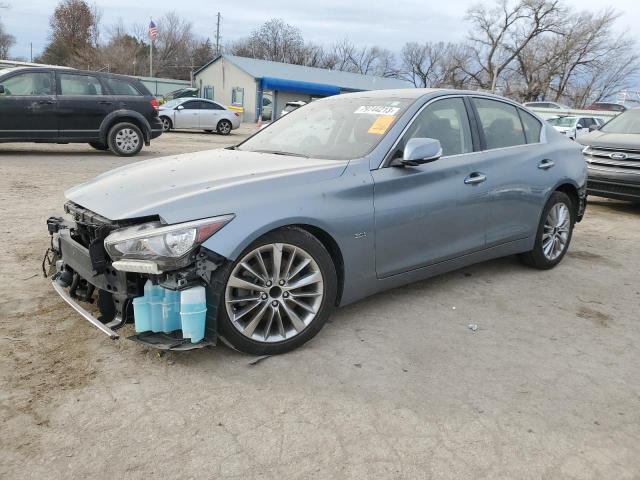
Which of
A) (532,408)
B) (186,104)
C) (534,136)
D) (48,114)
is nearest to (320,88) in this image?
(186,104)

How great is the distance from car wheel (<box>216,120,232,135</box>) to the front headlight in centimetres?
2149

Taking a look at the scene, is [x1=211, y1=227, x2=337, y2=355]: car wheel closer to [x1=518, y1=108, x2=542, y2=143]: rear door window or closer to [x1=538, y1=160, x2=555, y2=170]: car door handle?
[x1=538, y1=160, x2=555, y2=170]: car door handle

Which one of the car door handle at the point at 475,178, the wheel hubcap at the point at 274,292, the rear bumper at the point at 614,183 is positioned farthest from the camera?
the rear bumper at the point at 614,183

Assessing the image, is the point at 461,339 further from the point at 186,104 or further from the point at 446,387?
the point at 186,104

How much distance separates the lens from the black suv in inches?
416

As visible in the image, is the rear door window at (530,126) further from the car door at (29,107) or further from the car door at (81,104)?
the car door at (29,107)

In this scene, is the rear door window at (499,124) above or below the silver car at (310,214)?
above

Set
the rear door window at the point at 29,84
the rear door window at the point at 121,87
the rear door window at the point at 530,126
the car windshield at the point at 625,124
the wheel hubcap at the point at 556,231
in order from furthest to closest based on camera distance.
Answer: the rear door window at the point at 121,87, the rear door window at the point at 29,84, the car windshield at the point at 625,124, the wheel hubcap at the point at 556,231, the rear door window at the point at 530,126

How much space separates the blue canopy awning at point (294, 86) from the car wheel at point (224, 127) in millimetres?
17076

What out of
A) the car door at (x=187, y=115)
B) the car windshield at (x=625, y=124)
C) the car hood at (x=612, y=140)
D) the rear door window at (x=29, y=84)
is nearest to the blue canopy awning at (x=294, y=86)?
the car door at (x=187, y=115)

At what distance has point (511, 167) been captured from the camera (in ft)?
15.0

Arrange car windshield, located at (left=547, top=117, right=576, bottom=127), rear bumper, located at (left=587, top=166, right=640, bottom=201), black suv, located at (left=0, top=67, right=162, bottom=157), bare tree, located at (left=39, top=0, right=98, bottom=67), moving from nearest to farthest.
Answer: rear bumper, located at (left=587, top=166, right=640, bottom=201) < black suv, located at (left=0, top=67, right=162, bottom=157) < car windshield, located at (left=547, top=117, right=576, bottom=127) < bare tree, located at (left=39, top=0, right=98, bottom=67)

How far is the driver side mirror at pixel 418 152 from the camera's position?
3.63 meters

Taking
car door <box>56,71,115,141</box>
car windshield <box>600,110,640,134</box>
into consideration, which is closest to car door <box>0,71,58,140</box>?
car door <box>56,71,115,141</box>
